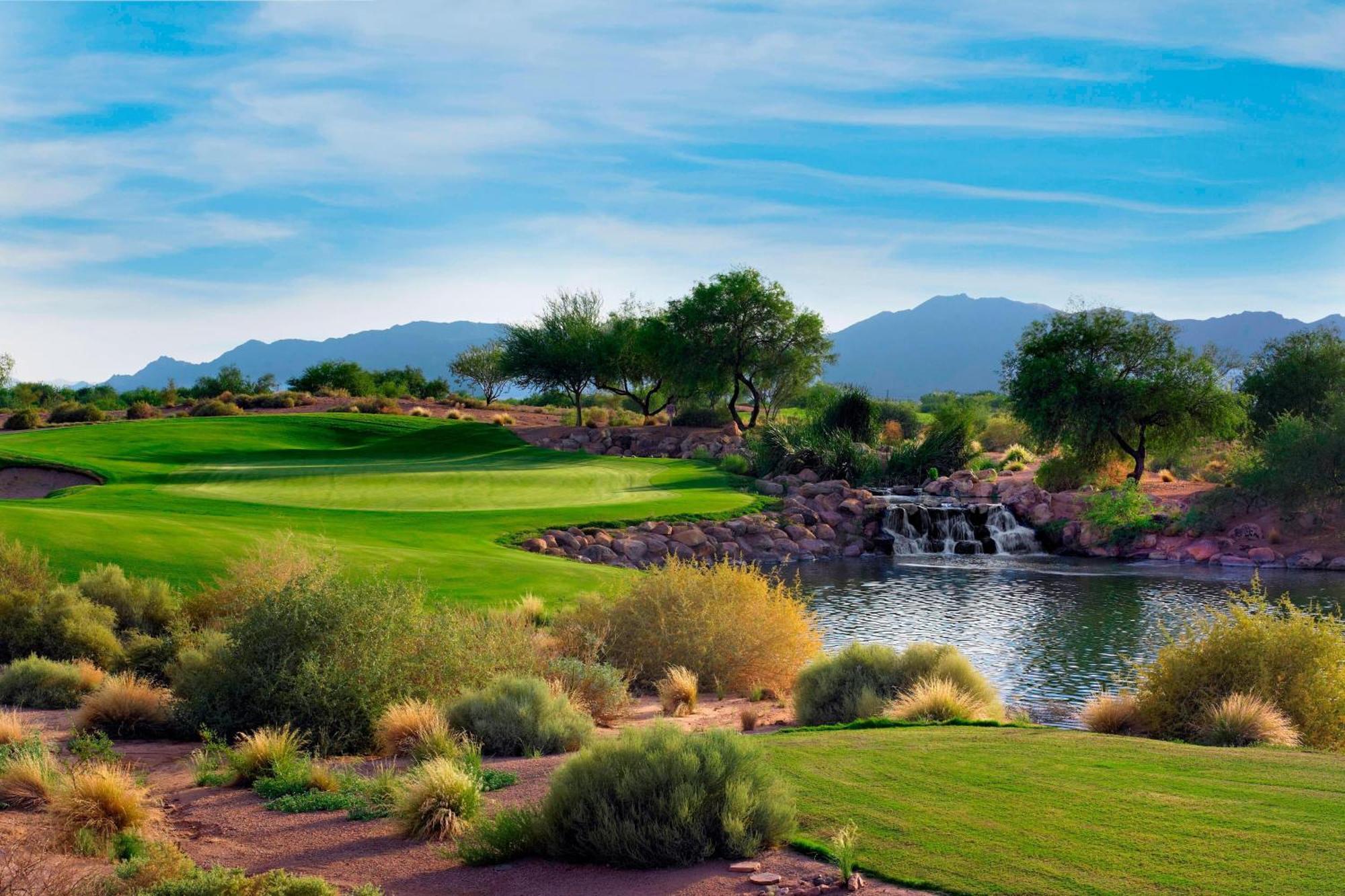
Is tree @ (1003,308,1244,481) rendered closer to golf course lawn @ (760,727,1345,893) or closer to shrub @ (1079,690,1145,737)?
shrub @ (1079,690,1145,737)

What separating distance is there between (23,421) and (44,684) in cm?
4896

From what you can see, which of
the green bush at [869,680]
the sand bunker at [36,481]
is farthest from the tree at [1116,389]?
the sand bunker at [36,481]

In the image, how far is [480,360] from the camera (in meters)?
86.6

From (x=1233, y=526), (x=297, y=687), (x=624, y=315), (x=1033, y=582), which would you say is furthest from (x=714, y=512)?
(x=624, y=315)

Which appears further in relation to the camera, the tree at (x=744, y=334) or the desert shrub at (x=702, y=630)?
the tree at (x=744, y=334)

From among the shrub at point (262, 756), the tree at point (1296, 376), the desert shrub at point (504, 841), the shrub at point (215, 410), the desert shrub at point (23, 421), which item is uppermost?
the tree at point (1296, 376)

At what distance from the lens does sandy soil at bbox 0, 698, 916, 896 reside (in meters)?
6.00

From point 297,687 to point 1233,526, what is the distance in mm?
30130

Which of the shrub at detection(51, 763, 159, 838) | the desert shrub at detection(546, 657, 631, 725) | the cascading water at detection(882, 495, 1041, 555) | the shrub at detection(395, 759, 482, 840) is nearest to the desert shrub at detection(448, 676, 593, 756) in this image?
the desert shrub at detection(546, 657, 631, 725)

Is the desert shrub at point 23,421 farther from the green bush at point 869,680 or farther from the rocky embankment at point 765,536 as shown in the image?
the green bush at point 869,680

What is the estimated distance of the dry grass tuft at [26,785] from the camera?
7.36 m

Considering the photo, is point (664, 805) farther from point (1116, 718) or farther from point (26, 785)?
point (1116, 718)

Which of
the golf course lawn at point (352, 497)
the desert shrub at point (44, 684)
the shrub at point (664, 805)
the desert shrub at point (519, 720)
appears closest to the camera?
the shrub at point (664, 805)

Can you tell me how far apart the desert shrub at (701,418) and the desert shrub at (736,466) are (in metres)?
11.8
